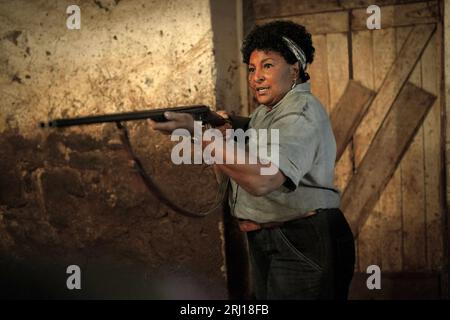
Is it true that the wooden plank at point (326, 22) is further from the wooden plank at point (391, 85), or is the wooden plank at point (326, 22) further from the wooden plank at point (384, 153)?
the wooden plank at point (384, 153)

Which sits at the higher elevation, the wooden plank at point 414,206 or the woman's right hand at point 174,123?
the woman's right hand at point 174,123

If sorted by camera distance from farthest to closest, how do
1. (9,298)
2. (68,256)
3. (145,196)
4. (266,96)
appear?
(9,298)
(68,256)
(145,196)
(266,96)

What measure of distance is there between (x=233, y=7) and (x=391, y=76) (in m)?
1.28

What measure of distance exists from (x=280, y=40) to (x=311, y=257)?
3.58 ft

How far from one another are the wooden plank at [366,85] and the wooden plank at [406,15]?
0.11 metres

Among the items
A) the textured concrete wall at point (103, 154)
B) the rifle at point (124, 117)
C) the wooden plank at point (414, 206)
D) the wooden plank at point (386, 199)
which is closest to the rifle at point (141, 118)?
the rifle at point (124, 117)

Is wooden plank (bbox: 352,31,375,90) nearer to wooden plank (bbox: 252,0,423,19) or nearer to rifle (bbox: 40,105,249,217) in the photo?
wooden plank (bbox: 252,0,423,19)

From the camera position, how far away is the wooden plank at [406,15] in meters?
3.32

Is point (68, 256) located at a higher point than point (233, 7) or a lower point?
lower

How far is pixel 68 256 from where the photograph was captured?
142 inches

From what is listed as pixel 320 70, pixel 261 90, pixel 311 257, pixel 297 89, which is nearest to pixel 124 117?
pixel 261 90

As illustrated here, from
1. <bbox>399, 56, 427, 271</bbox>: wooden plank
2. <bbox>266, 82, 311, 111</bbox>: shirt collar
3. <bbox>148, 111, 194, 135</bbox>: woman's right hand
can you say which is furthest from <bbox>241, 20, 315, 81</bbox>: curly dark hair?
<bbox>399, 56, 427, 271</bbox>: wooden plank
